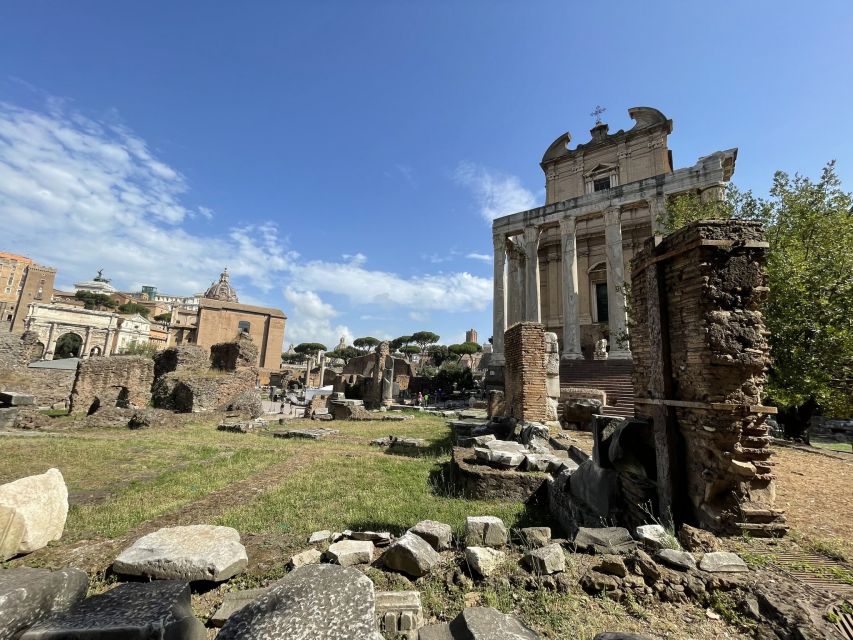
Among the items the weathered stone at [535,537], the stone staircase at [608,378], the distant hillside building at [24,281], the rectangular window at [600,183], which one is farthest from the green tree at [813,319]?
the distant hillside building at [24,281]

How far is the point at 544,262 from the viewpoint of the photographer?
87.9 feet

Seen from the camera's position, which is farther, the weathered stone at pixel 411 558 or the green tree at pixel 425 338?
the green tree at pixel 425 338

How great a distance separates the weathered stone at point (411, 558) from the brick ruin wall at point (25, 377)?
2160cm

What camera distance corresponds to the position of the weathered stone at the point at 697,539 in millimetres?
2891

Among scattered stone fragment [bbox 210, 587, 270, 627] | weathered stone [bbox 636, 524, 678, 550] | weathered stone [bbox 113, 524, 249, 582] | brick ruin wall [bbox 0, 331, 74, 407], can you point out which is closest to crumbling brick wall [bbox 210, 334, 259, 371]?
brick ruin wall [bbox 0, 331, 74, 407]

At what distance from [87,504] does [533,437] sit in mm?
7030

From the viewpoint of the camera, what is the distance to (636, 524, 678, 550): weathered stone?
2877 millimetres

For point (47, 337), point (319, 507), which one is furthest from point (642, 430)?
point (47, 337)

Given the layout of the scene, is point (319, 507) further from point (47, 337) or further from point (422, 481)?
point (47, 337)

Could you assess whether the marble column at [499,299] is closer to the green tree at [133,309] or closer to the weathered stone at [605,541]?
the weathered stone at [605,541]

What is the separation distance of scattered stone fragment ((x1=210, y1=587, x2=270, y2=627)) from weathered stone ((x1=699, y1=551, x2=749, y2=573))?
9.43 ft

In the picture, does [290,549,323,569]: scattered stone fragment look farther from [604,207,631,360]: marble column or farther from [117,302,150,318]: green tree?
[117,302,150,318]: green tree

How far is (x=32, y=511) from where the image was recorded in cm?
330

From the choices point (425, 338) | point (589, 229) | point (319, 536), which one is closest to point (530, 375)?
point (319, 536)
